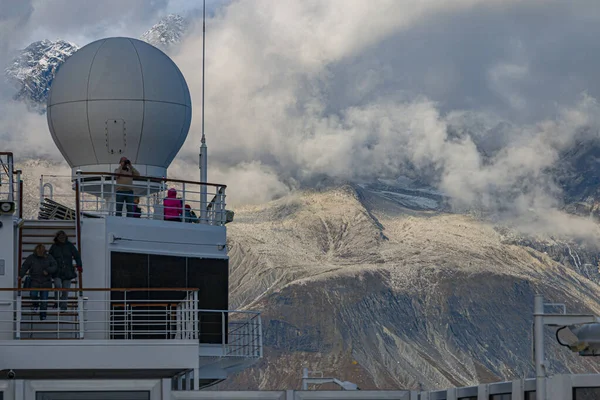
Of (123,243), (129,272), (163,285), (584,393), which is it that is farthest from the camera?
(163,285)

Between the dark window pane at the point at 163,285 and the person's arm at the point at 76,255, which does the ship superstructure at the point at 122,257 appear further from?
the person's arm at the point at 76,255

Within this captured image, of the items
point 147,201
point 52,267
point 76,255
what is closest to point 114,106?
point 147,201

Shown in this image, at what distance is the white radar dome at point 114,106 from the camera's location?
2906cm

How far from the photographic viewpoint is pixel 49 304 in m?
23.2

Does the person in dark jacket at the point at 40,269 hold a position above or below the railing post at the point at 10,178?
below

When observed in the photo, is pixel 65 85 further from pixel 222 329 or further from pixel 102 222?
pixel 222 329

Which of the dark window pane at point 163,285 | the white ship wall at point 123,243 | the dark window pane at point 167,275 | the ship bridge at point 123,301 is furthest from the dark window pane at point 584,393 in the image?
the dark window pane at point 167,275

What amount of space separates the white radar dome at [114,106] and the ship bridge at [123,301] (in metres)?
1.78


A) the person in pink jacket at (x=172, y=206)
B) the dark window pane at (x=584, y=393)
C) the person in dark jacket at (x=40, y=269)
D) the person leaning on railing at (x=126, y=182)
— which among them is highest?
the person leaning on railing at (x=126, y=182)

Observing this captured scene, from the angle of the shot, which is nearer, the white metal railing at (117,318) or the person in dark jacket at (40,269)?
the white metal railing at (117,318)

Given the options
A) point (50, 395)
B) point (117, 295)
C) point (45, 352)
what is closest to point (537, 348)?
point (50, 395)

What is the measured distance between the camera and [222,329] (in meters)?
25.2

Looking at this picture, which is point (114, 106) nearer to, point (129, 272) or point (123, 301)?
point (129, 272)

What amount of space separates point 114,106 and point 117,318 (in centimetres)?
702
